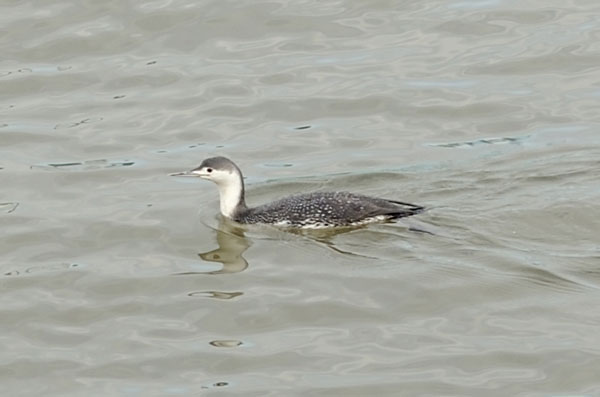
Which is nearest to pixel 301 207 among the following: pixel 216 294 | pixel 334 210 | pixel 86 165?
pixel 334 210

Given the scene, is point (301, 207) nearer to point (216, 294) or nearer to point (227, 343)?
point (216, 294)

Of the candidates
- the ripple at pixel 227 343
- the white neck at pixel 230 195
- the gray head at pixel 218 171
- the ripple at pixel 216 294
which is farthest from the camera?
the white neck at pixel 230 195

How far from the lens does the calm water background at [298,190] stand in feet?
35.3

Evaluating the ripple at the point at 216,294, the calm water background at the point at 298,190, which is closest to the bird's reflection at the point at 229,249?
the calm water background at the point at 298,190

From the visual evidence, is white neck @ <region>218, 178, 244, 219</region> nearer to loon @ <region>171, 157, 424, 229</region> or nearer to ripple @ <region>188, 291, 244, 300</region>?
loon @ <region>171, 157, 424, 229</region>

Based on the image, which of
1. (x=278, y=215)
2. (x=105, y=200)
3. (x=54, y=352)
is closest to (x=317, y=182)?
(x=278, y=215)

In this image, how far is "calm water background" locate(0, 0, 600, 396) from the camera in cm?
1077

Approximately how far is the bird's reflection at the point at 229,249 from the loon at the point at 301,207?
133 millimetres

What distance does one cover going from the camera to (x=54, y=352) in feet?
36.4

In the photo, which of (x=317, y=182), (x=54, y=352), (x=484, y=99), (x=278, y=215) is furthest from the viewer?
(x=484, y=99)

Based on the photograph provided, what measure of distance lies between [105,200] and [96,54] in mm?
4257

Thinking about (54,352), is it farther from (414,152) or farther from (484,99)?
(484,99)

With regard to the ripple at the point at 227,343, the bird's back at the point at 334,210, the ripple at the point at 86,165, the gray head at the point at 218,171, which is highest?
the gray head at the point at 218,171

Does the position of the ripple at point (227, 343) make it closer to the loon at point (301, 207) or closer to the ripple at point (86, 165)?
the loon at point (301, 207)
